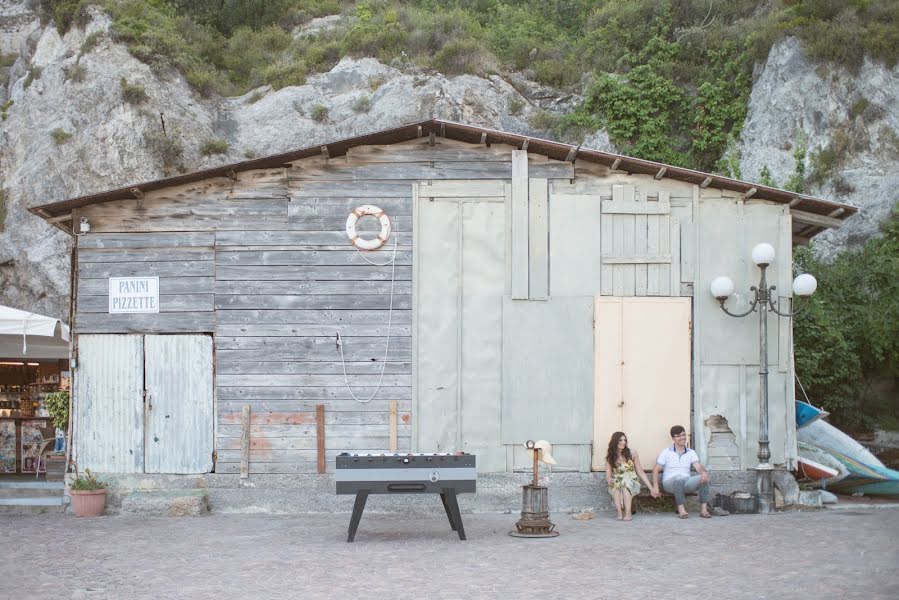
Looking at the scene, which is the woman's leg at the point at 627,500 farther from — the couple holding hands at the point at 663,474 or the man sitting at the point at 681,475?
the man sitting at the point at 681,475

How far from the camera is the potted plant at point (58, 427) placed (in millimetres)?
13484

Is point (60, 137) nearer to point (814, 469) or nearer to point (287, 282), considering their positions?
point (287, 282)

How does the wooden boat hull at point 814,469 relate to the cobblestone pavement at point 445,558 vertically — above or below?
above

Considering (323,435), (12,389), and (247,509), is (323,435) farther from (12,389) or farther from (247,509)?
(12,389)

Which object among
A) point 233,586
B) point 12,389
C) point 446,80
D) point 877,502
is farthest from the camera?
point 446,80

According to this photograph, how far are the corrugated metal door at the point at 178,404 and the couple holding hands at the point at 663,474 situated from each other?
5053 millimetres

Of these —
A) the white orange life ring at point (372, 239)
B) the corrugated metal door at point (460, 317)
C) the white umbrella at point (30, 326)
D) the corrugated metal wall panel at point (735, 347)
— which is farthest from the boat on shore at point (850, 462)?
the white umbrella at point (30, 326)

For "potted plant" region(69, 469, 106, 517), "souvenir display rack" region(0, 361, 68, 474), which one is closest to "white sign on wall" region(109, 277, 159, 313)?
"potted plant" region(69, 469, 106, 517)

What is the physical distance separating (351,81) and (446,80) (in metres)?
2.58

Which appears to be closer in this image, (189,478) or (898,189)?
(189,478)

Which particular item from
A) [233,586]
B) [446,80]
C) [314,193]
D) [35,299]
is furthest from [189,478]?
[446,80]

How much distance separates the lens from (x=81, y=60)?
25.3 meters

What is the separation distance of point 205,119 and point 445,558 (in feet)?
61.2

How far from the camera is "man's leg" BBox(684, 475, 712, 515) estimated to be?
458 inches
